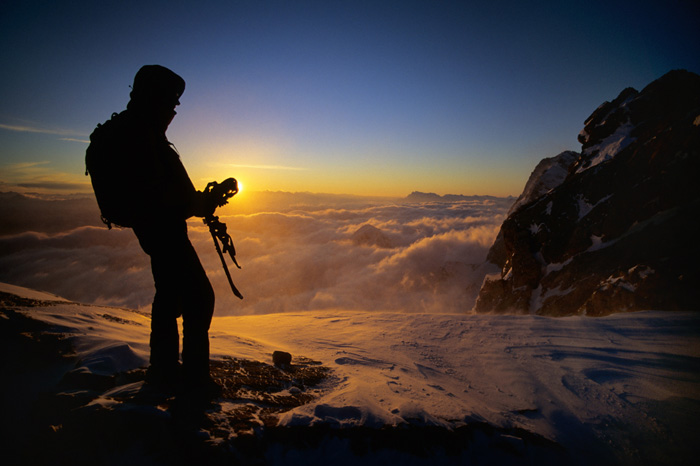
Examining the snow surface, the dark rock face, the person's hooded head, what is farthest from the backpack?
the dark rock face

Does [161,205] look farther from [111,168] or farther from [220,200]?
[220,200]

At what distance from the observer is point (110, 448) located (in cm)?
204

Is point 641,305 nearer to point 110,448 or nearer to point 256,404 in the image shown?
point 256,404

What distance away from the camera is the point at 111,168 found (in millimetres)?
2410

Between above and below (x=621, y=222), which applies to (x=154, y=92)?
above

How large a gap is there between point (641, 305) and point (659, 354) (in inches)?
324

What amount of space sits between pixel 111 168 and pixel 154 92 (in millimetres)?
780

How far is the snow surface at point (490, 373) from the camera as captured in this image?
9.12 ft

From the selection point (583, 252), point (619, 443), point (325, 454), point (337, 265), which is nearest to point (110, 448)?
point (325, 454)

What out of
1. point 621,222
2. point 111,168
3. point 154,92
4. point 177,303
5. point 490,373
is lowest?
point 490,373

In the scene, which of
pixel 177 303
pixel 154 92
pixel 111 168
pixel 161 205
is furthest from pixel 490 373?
pixel 154 92

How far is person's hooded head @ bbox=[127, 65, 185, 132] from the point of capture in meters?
2.59

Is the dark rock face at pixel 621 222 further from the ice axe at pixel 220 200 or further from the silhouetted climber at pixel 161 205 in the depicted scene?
the silhouetted climber at pixel 161 205

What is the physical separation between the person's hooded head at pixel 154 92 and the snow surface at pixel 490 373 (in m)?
2.46
